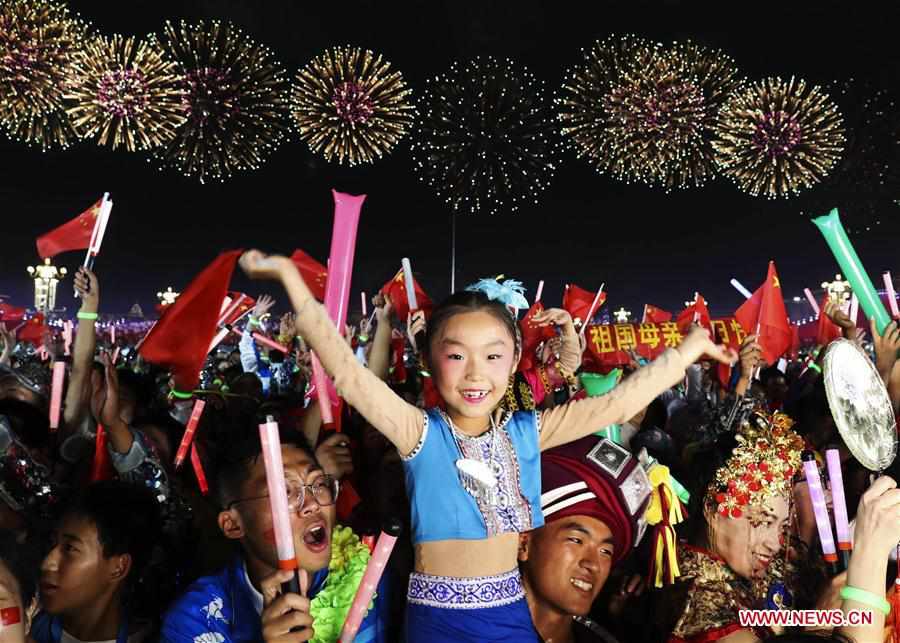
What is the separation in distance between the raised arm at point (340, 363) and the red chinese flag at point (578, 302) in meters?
6.40

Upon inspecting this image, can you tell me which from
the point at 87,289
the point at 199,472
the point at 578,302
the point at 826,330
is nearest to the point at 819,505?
the point at 199,472

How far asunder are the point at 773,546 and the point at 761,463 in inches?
12.6

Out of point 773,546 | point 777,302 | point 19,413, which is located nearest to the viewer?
point 773,546

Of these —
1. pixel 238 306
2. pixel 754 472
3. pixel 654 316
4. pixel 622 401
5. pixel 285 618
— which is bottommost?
pixel 285 618

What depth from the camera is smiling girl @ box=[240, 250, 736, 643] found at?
95.0 inches

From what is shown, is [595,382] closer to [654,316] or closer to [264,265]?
[264,265]

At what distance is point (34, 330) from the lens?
12.6 meters

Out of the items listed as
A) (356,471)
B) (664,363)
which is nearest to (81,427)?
(356,471)

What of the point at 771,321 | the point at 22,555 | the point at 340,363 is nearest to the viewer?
the point at 340,363

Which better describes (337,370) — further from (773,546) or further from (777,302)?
(777,302)

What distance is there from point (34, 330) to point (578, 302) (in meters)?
9.09

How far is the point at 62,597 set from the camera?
106 inches

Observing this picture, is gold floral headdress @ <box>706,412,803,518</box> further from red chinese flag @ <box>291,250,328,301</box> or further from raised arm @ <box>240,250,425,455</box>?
red chinese flag @ <box>291,250,328,301</box>

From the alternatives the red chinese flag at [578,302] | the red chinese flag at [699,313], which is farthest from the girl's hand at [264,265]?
the red chinese flag at [699,313]
